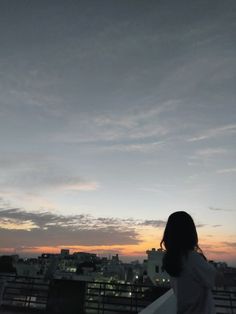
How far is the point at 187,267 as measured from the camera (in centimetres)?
261

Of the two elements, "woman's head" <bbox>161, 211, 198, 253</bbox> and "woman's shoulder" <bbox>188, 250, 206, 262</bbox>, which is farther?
"woman's head" <bbox>161, 211, 198, 253</bbox>

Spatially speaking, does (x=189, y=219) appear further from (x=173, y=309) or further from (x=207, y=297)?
(x=173, y=309)

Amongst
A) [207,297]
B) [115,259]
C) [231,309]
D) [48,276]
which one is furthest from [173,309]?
[115,259]

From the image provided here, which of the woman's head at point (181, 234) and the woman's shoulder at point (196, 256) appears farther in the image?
the woman's head at point (181, 234)

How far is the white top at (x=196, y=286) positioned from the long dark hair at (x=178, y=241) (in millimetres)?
58

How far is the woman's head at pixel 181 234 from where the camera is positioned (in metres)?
2.71

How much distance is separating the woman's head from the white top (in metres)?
0.09

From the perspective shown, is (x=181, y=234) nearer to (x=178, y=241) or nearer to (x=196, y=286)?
(x=178, y=241)

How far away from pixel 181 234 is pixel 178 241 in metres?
0.06

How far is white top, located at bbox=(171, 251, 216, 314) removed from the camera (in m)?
2.52

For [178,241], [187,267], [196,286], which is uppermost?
[178,241]

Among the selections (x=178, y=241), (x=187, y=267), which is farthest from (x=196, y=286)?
(x=178, y=241)

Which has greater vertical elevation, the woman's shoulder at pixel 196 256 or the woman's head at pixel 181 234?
the woman's head at pixel 181 234

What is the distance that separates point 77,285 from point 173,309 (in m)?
5.03
